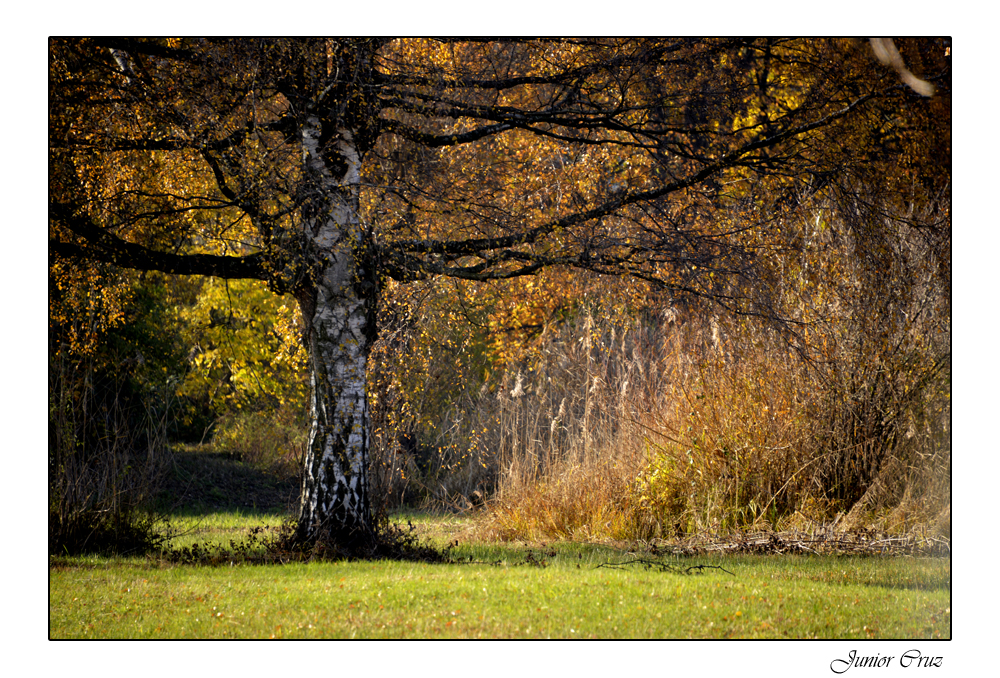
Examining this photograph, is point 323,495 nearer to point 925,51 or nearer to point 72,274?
point 72,274

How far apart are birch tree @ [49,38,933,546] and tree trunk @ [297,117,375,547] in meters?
0.02

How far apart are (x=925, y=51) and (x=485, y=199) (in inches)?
174

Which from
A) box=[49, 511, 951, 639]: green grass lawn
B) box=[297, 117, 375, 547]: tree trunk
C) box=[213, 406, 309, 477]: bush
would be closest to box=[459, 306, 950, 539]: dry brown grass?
box=[49, 511, 951, 639]: green grass lawn

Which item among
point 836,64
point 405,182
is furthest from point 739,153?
point 405,182

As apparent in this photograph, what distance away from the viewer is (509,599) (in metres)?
5.78

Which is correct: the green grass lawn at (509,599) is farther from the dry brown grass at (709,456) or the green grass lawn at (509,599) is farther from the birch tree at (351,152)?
the birch tree at (351,152)

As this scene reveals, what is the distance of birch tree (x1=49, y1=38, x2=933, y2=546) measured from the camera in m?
6.56

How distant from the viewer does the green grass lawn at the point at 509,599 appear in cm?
514

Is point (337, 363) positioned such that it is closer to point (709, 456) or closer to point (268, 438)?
point (709, 456)

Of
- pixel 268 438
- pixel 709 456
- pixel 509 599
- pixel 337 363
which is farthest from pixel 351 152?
pixel 268 438

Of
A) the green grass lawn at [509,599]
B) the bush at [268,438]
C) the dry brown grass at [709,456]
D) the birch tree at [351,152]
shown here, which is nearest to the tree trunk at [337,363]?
the birch tree at [351,152]

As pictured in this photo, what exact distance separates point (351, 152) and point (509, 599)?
13.5 feet

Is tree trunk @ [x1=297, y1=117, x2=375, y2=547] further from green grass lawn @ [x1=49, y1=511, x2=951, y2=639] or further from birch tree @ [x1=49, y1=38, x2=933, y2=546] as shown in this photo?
green grass lawn @ [x1=49, y1=511, x2=951, y2=639]

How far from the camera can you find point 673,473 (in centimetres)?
870
